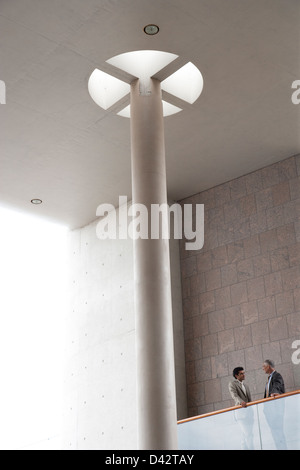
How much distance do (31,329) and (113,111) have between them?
8466 mm

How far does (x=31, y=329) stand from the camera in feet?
67.8

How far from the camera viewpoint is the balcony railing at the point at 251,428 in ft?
40.3

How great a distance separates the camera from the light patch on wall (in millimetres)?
19875

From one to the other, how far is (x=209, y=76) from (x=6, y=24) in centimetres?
406

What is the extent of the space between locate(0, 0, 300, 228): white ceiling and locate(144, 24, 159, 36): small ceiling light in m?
0.09

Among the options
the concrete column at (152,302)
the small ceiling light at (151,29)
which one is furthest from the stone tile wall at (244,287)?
the small ceiling light at (151,29)

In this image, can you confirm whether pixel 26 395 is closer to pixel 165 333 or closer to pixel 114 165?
pixel 114 165

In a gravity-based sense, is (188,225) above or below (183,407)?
above

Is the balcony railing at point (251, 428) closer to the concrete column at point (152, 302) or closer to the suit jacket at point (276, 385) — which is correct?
the suit jacket at point (276, 385)

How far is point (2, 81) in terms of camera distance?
13695 mm

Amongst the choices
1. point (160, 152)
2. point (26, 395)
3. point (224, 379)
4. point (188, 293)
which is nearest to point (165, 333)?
point (160, 152)

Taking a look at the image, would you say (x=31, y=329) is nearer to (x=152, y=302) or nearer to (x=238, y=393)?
(x=238, y=393)

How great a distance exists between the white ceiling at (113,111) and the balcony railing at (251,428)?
613cm

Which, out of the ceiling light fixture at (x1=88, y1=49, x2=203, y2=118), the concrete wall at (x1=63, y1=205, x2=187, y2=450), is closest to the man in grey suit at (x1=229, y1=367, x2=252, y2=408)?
the concrete wall at (x1=63, y1=205, x2=187, y2=450)
